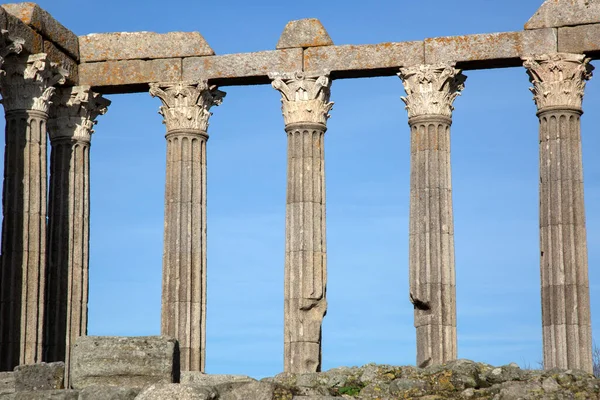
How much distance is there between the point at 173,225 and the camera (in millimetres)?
46188

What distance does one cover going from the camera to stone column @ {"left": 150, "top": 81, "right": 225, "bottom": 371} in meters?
45.6

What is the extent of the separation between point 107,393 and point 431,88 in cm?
1705

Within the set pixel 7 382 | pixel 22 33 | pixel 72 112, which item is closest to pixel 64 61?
pixel 72 112

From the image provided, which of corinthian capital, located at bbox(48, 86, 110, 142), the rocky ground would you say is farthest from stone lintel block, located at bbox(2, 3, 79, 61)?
the rocky ground

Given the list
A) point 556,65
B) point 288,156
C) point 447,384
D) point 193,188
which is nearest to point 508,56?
point 556,65

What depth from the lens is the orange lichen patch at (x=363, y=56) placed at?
4541 cm

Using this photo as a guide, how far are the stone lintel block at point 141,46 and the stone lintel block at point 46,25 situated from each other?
0.50m

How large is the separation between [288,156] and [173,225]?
3907 mm

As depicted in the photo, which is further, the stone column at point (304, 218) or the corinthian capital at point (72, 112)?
the corinthian capital at point (72, 112)

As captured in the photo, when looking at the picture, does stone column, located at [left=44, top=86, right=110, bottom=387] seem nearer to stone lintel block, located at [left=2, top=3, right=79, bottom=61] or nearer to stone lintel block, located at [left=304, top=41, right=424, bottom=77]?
stone lintel block, located at [left=2, top=3, right=79, bottom=61]

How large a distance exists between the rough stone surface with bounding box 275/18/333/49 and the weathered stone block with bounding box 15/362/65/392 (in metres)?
15.8

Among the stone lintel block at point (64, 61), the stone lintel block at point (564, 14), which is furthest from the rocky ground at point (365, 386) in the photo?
the stone lintel block at point (564, 14)

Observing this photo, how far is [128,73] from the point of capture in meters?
47.4

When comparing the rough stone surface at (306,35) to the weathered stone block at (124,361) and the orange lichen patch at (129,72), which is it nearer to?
the orange lichen patch at (129,72)
